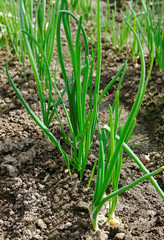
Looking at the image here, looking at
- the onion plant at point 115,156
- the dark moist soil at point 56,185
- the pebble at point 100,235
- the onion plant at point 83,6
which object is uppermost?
the onion plant at point 83,6

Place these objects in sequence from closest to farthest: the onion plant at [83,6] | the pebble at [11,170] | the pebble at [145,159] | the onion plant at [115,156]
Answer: the onion plant at [115,156], the pebble at [11,170], the pebble at [145,159], the onion plant at [83,6]

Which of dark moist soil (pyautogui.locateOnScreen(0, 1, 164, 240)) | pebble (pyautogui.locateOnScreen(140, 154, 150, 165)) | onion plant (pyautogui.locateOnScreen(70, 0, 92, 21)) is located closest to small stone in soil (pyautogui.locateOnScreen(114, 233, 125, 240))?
dark moist soil (pyautogui.locateOnScreen(0, 1, 164, 240))

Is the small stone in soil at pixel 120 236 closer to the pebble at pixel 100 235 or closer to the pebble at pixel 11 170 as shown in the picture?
the pebble at pixel 100 235

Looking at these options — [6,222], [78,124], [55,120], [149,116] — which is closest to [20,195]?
[6,222]

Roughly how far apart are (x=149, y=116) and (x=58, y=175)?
0.75m

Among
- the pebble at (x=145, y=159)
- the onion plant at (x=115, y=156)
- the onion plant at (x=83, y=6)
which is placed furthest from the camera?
the onion plant at (x=83, y=6)

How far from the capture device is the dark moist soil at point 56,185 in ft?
3.91

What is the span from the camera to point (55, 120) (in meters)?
1.73

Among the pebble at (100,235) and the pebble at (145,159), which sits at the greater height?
the pebble at (145,159)

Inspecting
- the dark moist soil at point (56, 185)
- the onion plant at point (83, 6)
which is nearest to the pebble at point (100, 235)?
the dark moist soil at point (56, 185)

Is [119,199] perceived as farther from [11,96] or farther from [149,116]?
[11,96]

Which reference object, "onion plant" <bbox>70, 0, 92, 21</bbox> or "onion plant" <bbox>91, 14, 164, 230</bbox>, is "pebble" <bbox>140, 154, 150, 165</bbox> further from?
"onion plant" <bbox>70, 0, 92, 21</bbox>

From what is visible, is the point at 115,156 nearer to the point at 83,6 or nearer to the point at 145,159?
the point at 145,159

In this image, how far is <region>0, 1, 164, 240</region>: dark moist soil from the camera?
3.91 ft
